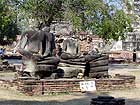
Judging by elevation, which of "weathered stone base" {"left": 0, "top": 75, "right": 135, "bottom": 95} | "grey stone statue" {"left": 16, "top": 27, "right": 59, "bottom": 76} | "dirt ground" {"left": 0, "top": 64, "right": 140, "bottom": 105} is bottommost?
"dirt ground" {"left": 0, "top": 64, "right": 140, "bottom": 105}

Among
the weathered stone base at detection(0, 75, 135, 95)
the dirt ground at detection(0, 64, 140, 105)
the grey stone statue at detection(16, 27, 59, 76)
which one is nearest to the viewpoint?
the dirt ground at detection(0, 64, 140, 105)

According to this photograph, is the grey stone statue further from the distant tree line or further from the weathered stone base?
the distant tree line

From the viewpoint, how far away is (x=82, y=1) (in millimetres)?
23859

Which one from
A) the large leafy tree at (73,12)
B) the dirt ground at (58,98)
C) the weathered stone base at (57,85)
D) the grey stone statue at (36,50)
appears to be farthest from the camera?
the large leafy tree at (73,12)

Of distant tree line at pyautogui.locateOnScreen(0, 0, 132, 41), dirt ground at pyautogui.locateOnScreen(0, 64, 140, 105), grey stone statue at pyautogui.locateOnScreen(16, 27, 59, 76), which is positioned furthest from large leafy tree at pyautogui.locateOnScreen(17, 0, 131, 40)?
dirt ground at pyautogui.locateOnScreen(0, 64, 140, 105)

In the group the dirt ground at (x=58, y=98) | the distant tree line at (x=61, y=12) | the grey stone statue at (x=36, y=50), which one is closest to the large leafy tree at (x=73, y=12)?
the distant tree line at (x=61, y=12)

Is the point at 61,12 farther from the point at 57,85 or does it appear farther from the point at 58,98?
the point at 58,98

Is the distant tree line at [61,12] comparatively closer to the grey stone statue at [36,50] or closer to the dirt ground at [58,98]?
the grey stone statue at [36,50]

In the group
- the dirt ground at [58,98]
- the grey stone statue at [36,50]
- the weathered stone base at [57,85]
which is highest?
the grey stone statue at [36,50]

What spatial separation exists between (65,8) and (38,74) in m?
10.3

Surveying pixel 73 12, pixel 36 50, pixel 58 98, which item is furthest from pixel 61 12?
pixel 58 98

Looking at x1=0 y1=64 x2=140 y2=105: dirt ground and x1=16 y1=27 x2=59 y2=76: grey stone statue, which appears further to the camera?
x1=16 y1=27 x2=59 y2=76: grey stone statue

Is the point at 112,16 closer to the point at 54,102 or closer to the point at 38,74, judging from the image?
the point at 38,74

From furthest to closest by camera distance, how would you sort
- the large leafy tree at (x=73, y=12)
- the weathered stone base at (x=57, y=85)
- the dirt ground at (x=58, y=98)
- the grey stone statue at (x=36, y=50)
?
the large leafy tree at (x=73, y=12), the grey stone statue at (x=36, y=50), the weathered stone base at (x=57, y=85), the dirt ground at (x=58, y=98)
